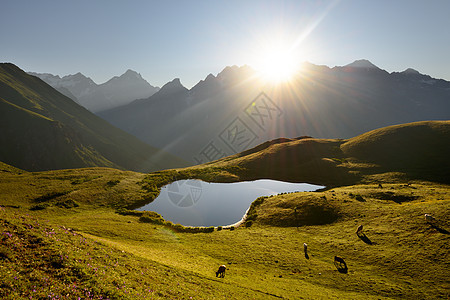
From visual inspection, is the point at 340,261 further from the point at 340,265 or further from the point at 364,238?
the point at 364,238

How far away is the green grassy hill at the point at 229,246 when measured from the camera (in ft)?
44.3

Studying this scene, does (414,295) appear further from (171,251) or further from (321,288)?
(171,251)

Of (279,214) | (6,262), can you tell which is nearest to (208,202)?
(279,214)

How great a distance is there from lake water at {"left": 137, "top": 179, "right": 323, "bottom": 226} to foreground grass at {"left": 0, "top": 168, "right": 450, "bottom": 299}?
713cm

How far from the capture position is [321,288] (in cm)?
2447

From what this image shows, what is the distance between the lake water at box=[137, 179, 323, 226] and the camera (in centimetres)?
5745

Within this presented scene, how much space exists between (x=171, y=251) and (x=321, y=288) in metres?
23.0

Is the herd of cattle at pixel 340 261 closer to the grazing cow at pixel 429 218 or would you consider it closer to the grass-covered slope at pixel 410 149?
the grazing cow at pixel 429 218

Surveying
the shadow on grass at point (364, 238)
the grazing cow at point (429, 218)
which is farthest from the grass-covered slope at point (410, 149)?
the shadow on grass at point (364, 238)

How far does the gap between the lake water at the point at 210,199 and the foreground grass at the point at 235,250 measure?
7.13 m

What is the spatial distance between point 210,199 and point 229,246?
33915 mm

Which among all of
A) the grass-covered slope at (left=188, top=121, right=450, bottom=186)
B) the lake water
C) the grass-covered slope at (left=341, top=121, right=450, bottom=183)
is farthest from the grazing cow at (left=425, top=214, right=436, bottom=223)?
the grass-covered slope at (left=341, top=121, right=450, bottom=183)

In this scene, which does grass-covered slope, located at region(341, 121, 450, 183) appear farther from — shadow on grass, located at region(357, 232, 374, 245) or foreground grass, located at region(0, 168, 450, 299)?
shadow on grass, located at region(357, 232, 374, 245)

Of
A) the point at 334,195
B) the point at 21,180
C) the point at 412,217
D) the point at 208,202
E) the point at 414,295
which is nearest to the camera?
the point at 414,295
